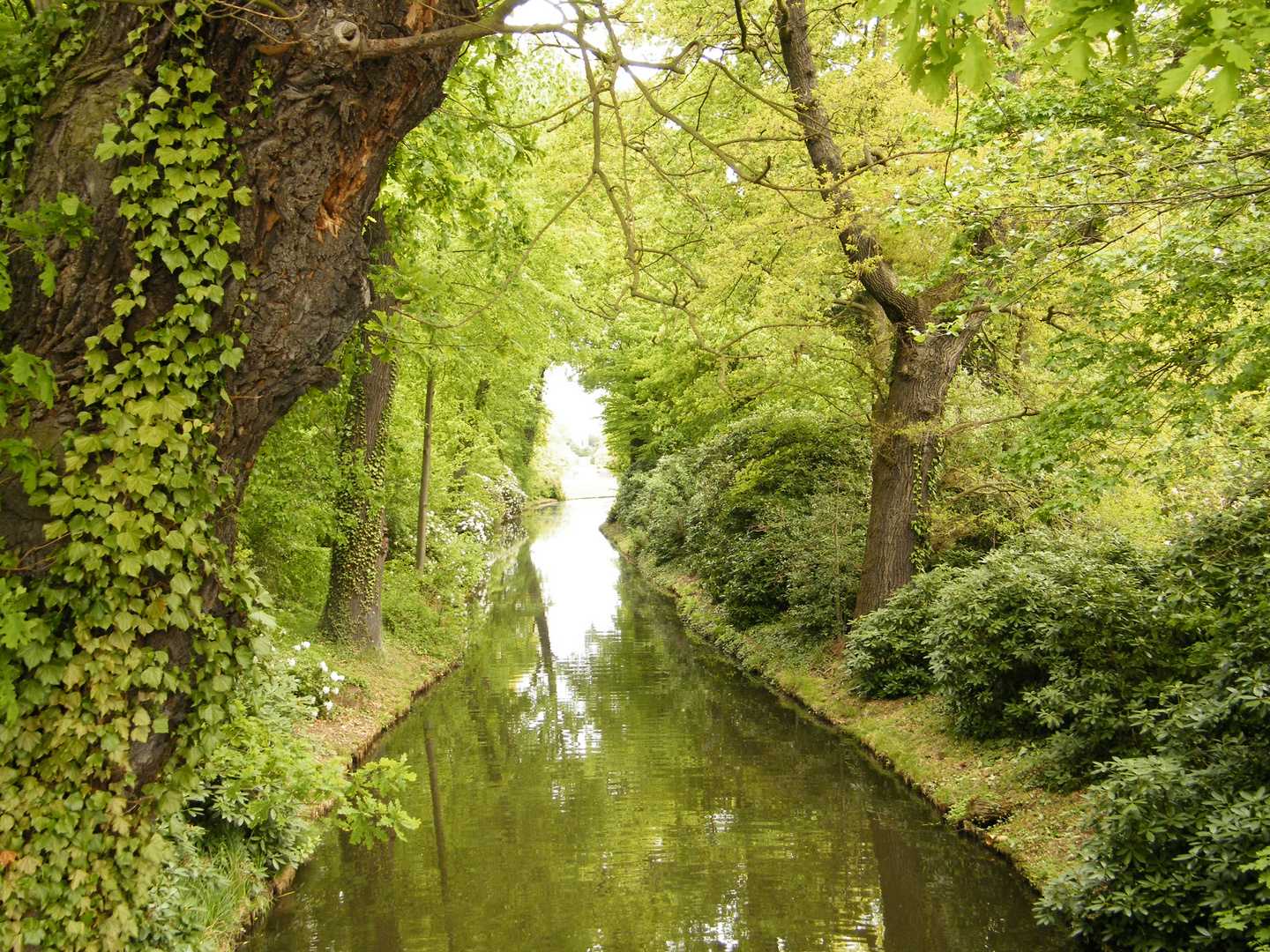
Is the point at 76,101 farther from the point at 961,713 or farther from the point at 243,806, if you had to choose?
the point at 961,713

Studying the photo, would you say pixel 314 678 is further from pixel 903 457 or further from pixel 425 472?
pixel 903 457

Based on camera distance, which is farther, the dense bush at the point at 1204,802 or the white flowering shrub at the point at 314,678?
the white flowering shrub at the point at 314,678

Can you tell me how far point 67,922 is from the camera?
3676mm

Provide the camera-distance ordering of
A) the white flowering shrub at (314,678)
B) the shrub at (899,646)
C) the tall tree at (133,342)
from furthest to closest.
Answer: the shrub at (899,646)
the white flowering shrub at (314,678)
the tall tree at (133,342)

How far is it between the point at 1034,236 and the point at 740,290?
705 centimetres

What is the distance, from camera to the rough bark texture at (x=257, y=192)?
3.57m

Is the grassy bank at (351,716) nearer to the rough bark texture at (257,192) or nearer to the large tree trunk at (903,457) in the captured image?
the rough bark texture at (257,192)

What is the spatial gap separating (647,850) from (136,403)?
21.0ft

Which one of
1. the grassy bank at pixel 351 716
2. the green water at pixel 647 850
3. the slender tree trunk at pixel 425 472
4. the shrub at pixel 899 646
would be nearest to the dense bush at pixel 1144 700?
the green water at pixel 647 850

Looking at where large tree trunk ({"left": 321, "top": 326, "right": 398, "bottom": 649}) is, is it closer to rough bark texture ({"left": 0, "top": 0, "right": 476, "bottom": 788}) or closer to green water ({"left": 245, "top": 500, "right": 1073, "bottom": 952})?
green water ({"left": 245, "top": 500, "right": 1073, "bottom": 952})

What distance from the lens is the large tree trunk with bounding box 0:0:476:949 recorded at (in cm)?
355


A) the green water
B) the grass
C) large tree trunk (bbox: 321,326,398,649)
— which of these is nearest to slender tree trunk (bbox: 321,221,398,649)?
large tree trunk (bbox: 321,326,398,649)

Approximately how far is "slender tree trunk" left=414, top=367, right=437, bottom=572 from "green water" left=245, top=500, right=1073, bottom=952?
4.02 m

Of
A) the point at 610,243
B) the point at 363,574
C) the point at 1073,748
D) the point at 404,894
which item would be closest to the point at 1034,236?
the point at 1073,748
